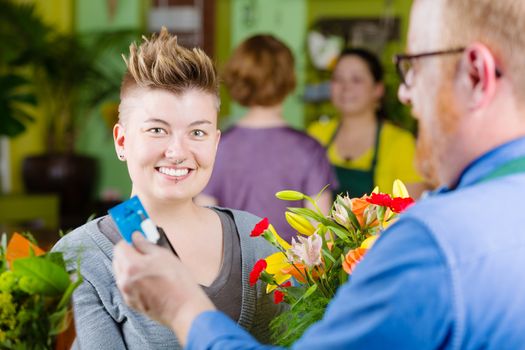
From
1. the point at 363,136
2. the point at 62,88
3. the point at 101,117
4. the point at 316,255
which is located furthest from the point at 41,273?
the point at 101,117

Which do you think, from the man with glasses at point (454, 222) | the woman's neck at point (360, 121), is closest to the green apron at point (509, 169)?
the man with glasses at point (454, 222)

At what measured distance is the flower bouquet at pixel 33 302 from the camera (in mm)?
1248

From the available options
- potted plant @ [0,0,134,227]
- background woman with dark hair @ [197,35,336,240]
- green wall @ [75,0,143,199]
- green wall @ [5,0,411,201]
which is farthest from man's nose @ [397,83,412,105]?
green wall @ [75,0,143,199]

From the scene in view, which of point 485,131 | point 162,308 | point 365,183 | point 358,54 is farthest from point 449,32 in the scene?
point 358,54

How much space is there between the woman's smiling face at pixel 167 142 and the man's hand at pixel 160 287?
0.36 meters

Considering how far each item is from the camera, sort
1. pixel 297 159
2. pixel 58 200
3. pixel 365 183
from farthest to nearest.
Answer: pixel 58 200
pixel 365 183
pixel 297 159

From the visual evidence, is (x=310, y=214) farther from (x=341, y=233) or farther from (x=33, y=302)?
(x=33, y=302)

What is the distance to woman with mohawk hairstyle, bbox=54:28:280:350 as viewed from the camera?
1.45 meters

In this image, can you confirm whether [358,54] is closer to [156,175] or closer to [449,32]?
[156,175]

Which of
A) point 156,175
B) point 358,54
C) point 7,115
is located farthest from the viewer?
point 7,115

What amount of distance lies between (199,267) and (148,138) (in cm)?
23

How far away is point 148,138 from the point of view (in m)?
1.50

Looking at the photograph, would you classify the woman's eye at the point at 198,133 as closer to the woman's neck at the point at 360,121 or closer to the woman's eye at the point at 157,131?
the woman's eye at the point at 157,131

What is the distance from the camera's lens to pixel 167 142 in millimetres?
1508
